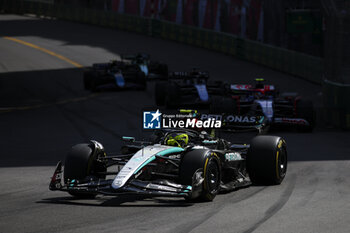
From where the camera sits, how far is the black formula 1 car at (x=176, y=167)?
10.9 m

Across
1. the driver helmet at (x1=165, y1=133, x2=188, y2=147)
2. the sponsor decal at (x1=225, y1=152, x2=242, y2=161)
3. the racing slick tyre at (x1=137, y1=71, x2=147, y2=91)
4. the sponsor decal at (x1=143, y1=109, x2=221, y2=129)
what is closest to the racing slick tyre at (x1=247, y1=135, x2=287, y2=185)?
the sponsor decal at (x1=225, y1=152, x2=242, y2=161)

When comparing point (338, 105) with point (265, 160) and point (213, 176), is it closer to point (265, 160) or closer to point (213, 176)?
point (265, 160)

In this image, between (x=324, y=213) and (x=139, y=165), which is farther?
(x=139, y=165)

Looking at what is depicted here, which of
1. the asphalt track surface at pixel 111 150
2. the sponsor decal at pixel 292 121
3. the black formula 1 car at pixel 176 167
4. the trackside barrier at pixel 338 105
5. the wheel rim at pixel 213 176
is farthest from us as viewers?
the trackside barrier at pixel 338 105

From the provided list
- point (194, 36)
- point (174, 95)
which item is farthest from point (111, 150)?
point (194, 36)

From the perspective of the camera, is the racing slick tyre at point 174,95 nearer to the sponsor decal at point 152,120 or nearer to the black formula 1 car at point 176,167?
the black formula 1 car at point 176,167

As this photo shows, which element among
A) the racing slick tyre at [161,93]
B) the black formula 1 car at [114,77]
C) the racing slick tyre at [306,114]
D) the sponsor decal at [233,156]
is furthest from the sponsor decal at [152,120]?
the black formula 1 car at [114,77]

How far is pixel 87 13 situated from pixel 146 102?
3287cm

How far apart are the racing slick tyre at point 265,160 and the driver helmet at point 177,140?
1176mm

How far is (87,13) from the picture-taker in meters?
60.4

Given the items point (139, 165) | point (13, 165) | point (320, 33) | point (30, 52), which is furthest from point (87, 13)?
point (139, 165)

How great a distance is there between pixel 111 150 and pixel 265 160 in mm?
6246

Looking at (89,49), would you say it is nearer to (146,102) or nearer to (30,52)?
(30,52)

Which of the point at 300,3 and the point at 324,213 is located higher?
the point at 300,3
